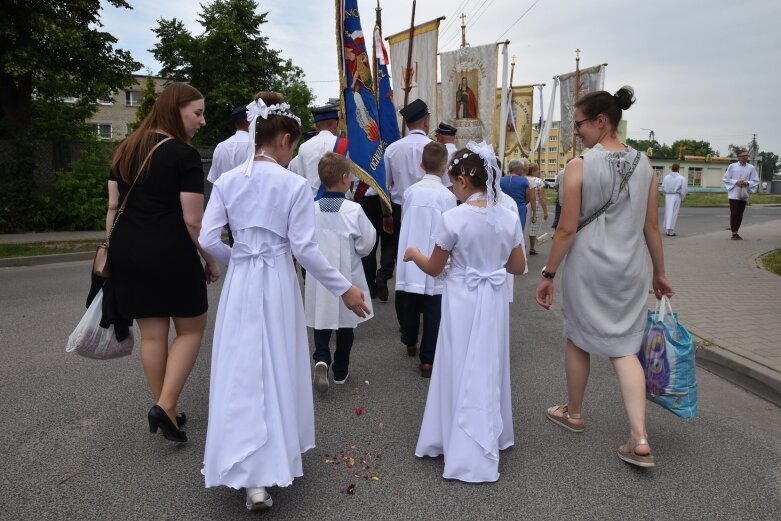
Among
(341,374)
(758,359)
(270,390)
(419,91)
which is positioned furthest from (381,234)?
(419,91)

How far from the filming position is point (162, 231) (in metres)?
3.16

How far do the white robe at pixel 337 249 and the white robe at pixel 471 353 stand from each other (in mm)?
1387

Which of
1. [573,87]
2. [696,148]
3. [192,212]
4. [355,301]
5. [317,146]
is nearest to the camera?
[355,301]

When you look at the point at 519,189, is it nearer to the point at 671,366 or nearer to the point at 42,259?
the point at 671,366

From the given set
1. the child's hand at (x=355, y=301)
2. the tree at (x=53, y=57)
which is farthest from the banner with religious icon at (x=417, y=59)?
the child's hand at (x=355, y=301)

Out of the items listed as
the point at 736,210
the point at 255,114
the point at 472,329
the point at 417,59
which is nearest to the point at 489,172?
the point at 472,329

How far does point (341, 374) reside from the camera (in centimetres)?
455

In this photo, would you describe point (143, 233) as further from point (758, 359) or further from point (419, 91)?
point (419, 91)

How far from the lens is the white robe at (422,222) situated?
4.92m

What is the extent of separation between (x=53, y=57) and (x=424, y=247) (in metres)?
14.6

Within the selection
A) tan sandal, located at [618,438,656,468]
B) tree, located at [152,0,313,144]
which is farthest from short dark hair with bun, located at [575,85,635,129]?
tree, located at [152,0,313,144]

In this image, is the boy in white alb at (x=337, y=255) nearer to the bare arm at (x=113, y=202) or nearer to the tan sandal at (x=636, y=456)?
the bare arm at (x=113, y=202)

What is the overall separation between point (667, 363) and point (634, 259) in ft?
1.98

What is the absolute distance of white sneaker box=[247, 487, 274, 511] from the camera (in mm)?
2676
